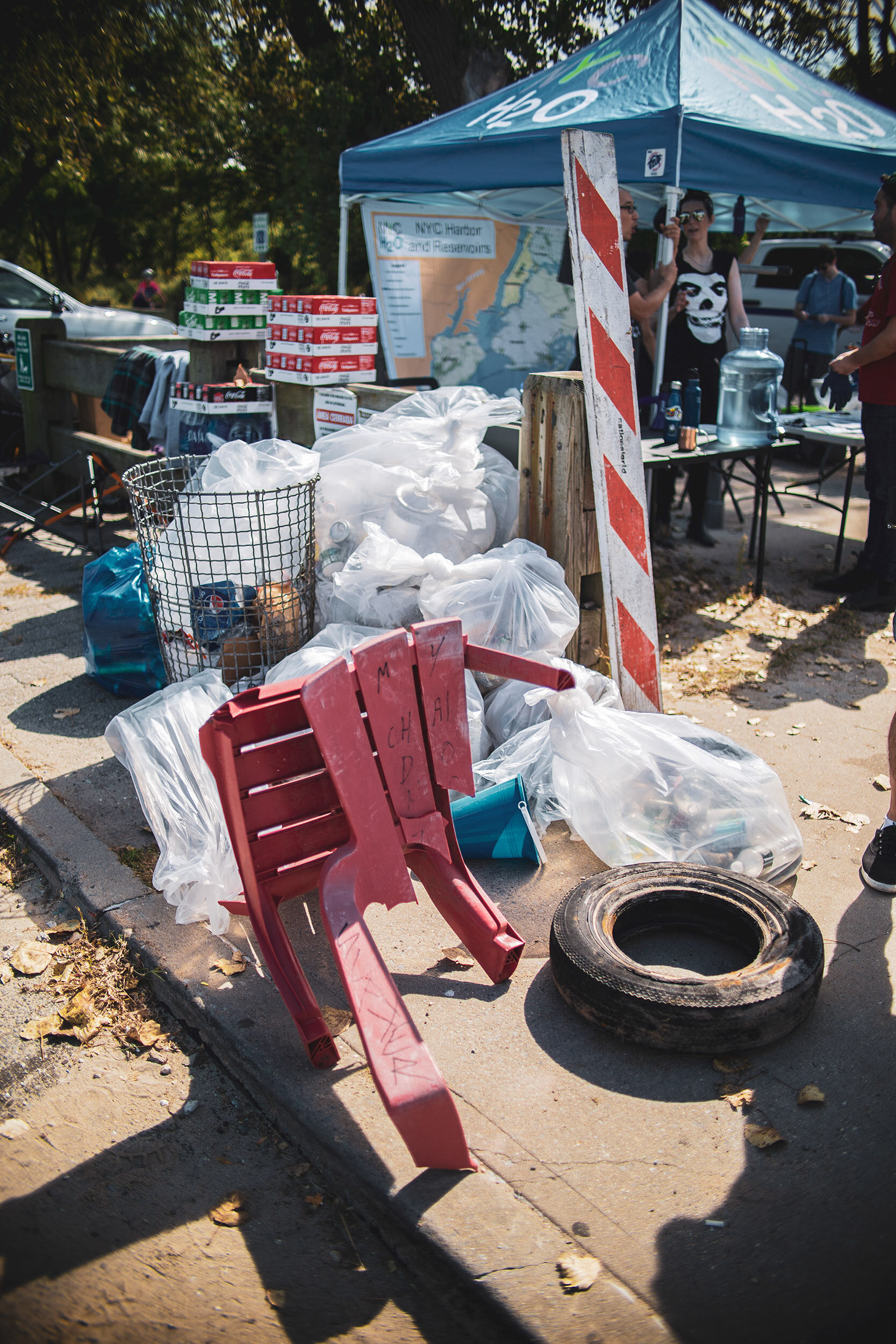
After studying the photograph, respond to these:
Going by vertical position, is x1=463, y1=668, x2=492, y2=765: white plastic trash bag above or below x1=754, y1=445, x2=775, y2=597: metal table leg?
below

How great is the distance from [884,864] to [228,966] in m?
2.19

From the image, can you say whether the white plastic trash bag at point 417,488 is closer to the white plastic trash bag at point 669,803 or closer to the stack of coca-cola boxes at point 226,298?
the white plastic trash bag at point 669,803

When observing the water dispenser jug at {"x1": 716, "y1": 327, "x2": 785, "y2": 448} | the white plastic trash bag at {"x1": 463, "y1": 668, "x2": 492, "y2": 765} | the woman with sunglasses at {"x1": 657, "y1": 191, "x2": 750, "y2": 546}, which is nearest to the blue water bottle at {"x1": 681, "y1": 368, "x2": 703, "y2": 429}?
the water dispenser jug at {"x1": 716, "y1": 327, "x2": 785, "y2": 448}

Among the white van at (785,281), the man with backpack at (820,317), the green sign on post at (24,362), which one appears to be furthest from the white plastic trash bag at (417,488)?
the white van at (785,281)

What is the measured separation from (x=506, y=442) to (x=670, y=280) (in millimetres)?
2189

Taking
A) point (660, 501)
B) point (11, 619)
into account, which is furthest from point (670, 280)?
point (11, 619)

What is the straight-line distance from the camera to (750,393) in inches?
231

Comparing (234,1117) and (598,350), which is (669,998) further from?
(598,350)

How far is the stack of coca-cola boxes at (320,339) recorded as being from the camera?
17.3ft

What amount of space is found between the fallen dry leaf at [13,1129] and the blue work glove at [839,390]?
6429mm

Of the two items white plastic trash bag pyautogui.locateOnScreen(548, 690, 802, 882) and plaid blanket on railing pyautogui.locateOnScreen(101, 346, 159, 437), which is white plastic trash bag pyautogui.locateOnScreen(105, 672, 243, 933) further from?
plaid blanket on railing pyautogui.locateOnScreen(101, 346, 159, 437)

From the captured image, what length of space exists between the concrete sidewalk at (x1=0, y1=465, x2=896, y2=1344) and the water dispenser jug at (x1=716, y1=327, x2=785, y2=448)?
3.04 m

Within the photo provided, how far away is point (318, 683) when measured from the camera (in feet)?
7.64

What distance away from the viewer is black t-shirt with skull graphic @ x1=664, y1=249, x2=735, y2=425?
6570 mm
